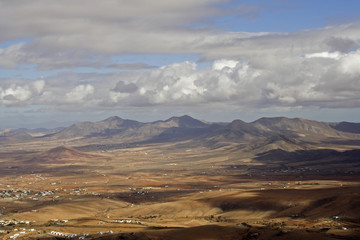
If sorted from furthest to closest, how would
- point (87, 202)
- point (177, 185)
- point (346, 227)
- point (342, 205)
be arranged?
point (177, 185)
point (87, 202)
point (342, 205)
point (346, 227)

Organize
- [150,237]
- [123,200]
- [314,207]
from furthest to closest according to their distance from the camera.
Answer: [123,200]
[314,207]
[150,237]

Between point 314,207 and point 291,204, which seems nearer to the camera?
point 314,207

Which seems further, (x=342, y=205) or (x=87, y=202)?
(x=87, y=202)

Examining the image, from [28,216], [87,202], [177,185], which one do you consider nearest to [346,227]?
[28,216]

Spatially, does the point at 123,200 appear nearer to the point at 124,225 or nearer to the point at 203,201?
the point at 203,201

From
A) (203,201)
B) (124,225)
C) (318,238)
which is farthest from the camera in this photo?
(203,201)

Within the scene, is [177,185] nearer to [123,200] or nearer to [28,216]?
[123,200]

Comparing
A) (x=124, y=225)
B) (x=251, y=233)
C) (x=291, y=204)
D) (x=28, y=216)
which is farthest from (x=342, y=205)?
(x=28, y=216)

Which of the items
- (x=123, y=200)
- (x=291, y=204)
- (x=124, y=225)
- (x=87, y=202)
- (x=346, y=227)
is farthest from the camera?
(x=123, y=200)

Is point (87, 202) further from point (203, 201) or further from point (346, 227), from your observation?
point (346, 227)
